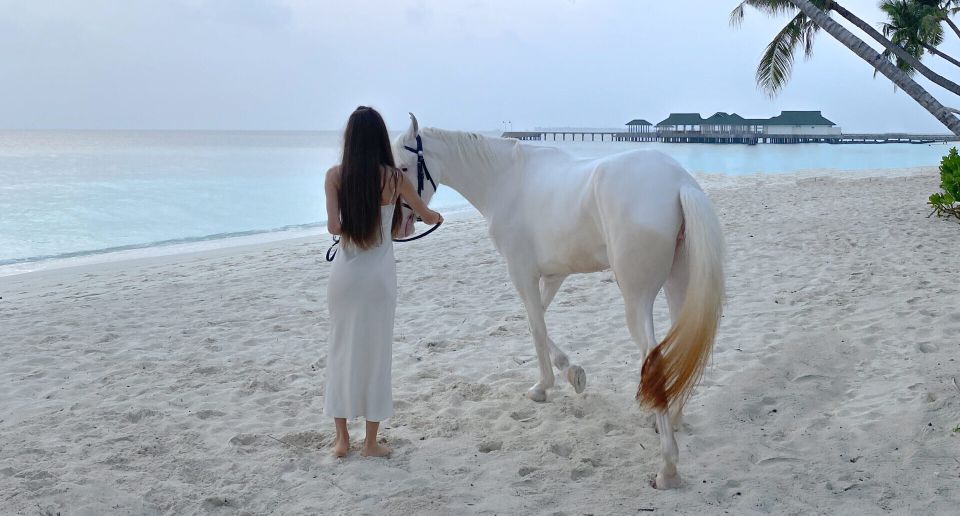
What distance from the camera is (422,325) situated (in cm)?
590

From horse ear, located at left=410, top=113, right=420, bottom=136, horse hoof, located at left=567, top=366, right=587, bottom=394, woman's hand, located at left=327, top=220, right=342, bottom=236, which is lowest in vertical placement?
horse hoof, located at left=567, top=366, right=587, bottom=394

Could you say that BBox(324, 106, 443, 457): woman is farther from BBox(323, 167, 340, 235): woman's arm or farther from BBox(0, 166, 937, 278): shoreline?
BBox(0, 166, 937, 278): shoreline

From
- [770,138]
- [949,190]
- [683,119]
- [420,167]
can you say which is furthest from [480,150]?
[683,119]

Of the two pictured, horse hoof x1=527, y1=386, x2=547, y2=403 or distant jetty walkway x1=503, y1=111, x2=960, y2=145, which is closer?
horse hoof x1=527, y1=386, x2=547, y2=403

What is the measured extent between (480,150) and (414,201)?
876 mm

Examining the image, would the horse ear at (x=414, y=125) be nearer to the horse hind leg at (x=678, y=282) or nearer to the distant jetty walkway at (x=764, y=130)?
the horse hind leg at (x=678, y=282)

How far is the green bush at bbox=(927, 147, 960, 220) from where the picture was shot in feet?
30.6

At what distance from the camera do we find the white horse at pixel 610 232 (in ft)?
9.46

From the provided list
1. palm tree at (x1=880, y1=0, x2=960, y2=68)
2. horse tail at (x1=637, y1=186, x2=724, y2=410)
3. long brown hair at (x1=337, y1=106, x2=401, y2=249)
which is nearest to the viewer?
horse tail at (x1=637, y1=186, x2=724, y2=410)

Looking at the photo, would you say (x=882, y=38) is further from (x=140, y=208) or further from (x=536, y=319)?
(x=140, y=208)

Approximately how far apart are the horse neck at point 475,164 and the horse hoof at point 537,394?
1.04 meters

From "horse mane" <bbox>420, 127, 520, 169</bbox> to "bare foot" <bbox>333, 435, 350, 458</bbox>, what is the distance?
5.42 feet

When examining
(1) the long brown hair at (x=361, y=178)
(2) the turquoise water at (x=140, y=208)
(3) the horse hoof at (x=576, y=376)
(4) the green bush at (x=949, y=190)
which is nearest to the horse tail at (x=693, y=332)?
(3) the horse hoof at (x=576, y=376)

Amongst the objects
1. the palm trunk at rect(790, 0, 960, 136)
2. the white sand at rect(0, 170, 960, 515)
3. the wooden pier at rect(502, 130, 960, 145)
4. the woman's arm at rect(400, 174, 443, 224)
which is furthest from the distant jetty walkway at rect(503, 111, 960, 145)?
the woman's arm at rect(400, 174, 443, 224)
